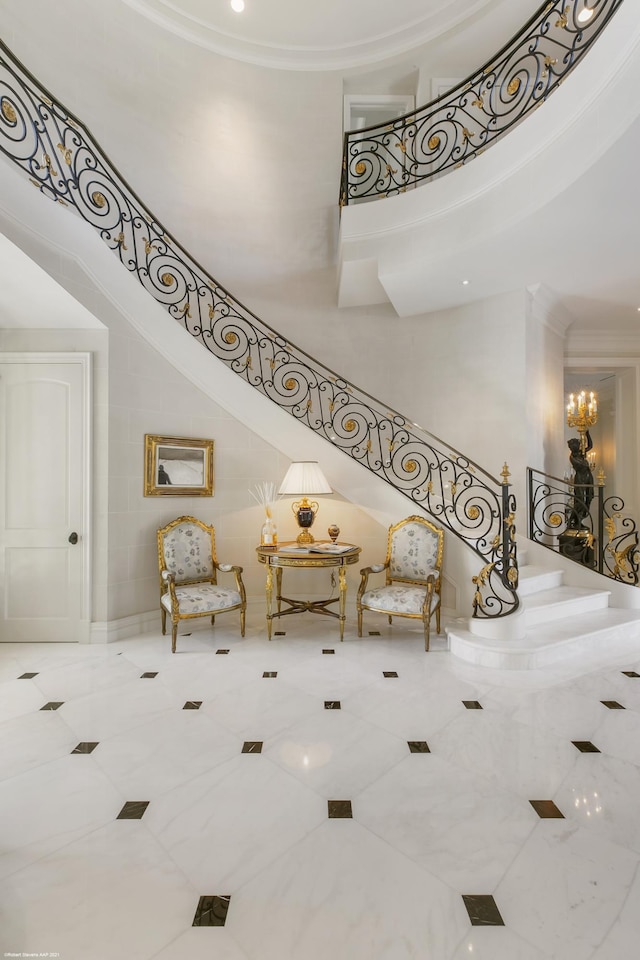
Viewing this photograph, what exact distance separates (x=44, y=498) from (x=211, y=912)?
3.80 meters

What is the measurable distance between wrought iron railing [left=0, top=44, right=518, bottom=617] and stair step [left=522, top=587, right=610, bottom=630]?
1.04 ft

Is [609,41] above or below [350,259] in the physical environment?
above

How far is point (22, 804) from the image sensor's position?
2178mm

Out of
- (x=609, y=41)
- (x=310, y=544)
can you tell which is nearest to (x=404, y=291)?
(x=609, y=41)

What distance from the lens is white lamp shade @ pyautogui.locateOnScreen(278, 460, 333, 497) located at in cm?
475

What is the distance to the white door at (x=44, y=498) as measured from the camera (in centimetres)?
441

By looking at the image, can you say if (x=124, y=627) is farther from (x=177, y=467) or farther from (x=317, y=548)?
(x=317, y=548)

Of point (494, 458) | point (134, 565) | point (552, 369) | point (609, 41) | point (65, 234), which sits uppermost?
point (609, 41)

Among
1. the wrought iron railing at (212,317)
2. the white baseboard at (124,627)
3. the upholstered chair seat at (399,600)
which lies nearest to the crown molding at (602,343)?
the wrought iron railing at (212,317)

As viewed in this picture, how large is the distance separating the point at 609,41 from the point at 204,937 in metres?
5.54

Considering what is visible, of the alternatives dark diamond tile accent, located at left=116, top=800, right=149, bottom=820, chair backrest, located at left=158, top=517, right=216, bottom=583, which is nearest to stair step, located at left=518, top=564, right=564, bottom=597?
chair backrest, located at left=158, top=517, right=216, bottom=583

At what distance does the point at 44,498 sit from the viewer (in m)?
4.43

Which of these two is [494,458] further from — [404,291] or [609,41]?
[609,41]

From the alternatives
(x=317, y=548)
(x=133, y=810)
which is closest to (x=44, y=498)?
(x=317, y=548)
